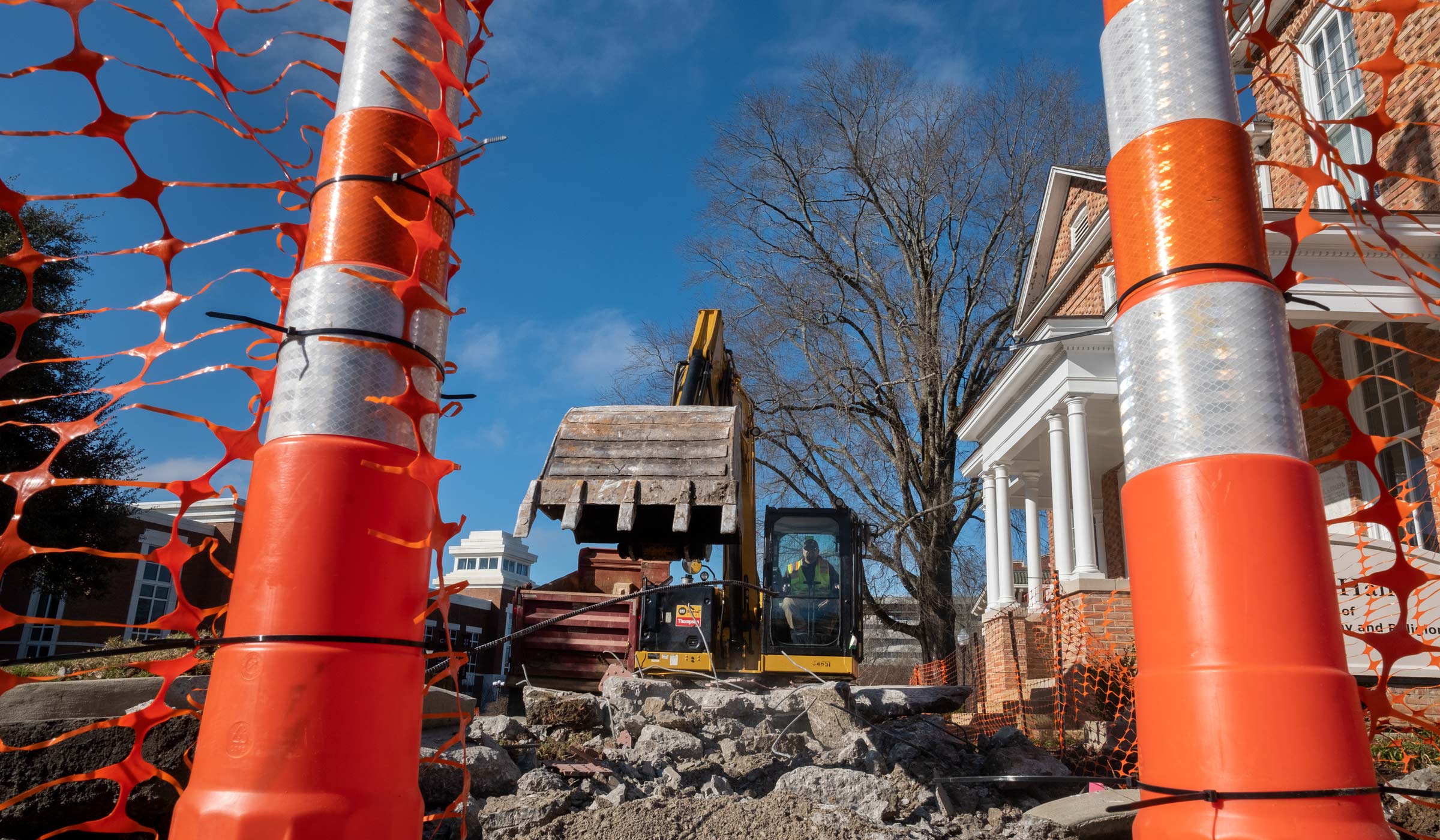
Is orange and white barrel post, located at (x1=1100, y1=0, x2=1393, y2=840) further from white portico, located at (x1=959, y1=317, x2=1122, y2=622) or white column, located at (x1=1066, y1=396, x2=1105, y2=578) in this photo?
white column, located at (x1=1066, y1=396, x2=1105, y2=578)

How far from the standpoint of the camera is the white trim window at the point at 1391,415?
31.9 feet

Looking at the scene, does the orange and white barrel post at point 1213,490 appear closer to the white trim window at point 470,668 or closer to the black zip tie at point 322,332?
the black zip tie at point 322,332

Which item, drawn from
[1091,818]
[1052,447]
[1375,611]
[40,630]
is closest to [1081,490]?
[1052,447]

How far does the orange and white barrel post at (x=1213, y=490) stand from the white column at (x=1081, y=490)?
9.56 meters

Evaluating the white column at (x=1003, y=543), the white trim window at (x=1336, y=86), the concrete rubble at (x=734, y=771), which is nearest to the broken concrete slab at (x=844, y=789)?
the concrete rubble at (x=734, y=771)

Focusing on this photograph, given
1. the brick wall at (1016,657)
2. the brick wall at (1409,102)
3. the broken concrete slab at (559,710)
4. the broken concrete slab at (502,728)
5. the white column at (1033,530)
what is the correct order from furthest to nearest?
the white column at (1033,530) → the brick wall at (1016,657) → the brick wall at (1409,102) → the broken concrete slab at (559,710) → the broken concrete slab at (502,728)

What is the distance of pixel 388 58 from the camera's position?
7.73 ft

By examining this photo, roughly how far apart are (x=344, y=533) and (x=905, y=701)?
28.5 feet

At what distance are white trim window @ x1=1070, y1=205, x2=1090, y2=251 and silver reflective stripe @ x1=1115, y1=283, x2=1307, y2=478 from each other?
14.2 meters

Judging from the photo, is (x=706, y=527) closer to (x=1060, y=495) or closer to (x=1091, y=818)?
(x=1091, y=818)

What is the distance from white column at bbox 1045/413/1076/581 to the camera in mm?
12195

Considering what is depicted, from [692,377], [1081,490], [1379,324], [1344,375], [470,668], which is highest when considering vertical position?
[1379,324]

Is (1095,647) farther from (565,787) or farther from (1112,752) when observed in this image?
(565,787)

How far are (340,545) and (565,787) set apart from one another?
367 cm
